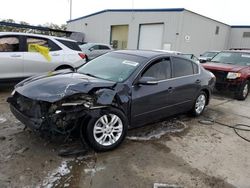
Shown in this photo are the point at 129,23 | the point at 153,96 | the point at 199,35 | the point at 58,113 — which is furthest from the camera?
the point at 129,23

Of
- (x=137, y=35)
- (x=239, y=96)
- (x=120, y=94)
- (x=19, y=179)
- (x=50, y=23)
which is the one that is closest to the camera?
(x=19, y=179)

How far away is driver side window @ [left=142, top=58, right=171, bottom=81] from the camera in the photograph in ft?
14.6

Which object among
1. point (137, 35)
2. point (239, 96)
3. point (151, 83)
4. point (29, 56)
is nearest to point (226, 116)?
point (239, 96)

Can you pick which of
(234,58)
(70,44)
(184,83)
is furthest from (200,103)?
(70,44)

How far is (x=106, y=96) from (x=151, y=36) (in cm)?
1888

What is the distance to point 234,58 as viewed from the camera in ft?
29.9

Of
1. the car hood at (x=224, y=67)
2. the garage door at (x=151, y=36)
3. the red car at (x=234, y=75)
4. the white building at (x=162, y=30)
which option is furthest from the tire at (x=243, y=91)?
the garage door at (x=151, y=36)

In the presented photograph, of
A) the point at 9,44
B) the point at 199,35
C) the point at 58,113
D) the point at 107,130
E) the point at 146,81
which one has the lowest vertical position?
the point at 107,130

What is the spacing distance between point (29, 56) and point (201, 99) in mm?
4752

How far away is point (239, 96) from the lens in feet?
27.1

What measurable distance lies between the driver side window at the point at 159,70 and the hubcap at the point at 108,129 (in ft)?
3.31

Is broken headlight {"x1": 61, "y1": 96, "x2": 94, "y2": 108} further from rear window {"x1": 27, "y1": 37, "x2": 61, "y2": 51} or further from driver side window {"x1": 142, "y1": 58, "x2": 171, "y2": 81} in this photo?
rear window {"x1": 27, "y1": 37, "x2": 61, "y2": 51}

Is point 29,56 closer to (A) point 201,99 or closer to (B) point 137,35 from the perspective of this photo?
(A) point 201,99

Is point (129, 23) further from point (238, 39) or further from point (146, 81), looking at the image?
point (146, 81)
